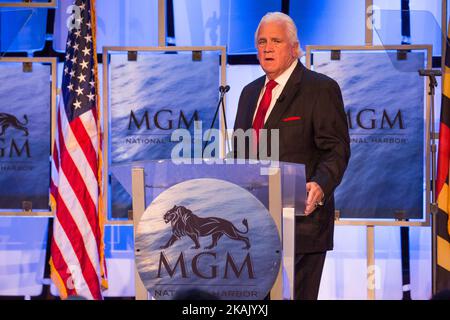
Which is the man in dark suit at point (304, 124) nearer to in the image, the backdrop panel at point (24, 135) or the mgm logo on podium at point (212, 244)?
Answer: the mgm logo on podium at point (212, 244)

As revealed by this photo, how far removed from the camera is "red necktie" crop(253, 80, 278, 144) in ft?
11.6

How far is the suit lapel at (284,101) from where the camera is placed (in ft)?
11.4

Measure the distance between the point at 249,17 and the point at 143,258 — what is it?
10.4 feet

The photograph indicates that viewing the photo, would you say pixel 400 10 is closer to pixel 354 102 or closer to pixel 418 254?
pixel 354 102

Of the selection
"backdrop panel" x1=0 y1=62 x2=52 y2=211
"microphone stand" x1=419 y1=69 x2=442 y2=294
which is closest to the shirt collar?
"microphone stand" x1=419 y1=69 x2=442 y2=294

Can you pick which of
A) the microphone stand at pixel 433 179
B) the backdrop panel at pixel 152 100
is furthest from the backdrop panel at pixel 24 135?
the microphone stand at pixel 433 179

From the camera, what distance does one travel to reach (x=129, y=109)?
5176 millimetres

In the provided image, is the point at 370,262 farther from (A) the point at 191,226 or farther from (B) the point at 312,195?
(A) the point at 191,226

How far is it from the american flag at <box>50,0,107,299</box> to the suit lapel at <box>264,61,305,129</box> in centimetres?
166

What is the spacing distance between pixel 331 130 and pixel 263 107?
1.24 ft

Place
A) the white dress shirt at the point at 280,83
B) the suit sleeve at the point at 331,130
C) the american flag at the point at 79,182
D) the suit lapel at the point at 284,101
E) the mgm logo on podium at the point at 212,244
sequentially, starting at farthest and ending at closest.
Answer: the american flag at the point at 79,182, the white dress shirt at the point at 280,83, the suit lapel at the point at 284,101, the suit sleeve at the point at 331,130, the mgm logo on podium at the point at 212,244

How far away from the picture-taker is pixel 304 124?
135 inches

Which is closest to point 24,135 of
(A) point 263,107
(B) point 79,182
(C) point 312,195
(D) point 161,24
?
(B) point 79,182

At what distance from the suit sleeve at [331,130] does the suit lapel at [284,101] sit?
124mm
